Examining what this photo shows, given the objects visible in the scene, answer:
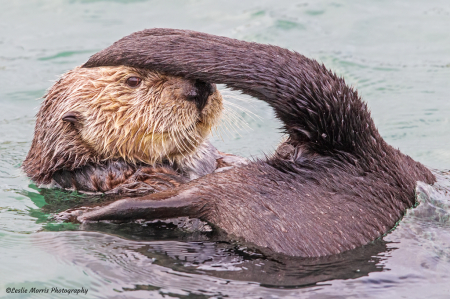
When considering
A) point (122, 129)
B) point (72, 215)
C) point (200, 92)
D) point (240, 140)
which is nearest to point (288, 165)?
point (200, 92)

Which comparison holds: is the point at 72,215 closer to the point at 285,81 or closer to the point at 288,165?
the point at 288,165

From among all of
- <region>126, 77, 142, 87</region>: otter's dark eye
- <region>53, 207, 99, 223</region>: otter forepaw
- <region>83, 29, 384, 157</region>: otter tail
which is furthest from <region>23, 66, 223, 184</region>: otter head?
<region>53, 207, 99, 223</region>: otter forepaw

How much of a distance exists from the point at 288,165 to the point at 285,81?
21.1 inches

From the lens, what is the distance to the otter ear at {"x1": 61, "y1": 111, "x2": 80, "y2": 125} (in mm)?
4430

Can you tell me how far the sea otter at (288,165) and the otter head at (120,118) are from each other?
345 millimetres

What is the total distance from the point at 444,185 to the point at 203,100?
1.84 metres

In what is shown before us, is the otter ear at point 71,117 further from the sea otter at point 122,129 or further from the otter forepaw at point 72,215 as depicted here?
the otter forepaw at point 72,215

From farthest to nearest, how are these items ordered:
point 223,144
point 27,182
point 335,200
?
point 223,144 < point 27,182 < point 335,200

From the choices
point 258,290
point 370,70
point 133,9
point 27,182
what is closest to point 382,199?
point 258,290

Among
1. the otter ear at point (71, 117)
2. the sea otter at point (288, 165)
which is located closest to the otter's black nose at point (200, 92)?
the sea otter at point (288, 165)

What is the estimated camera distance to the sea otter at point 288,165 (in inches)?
143

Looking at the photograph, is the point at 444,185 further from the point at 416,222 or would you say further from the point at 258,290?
the point at 258,290

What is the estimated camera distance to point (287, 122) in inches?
150

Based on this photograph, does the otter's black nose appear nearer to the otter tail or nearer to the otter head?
the otter head
